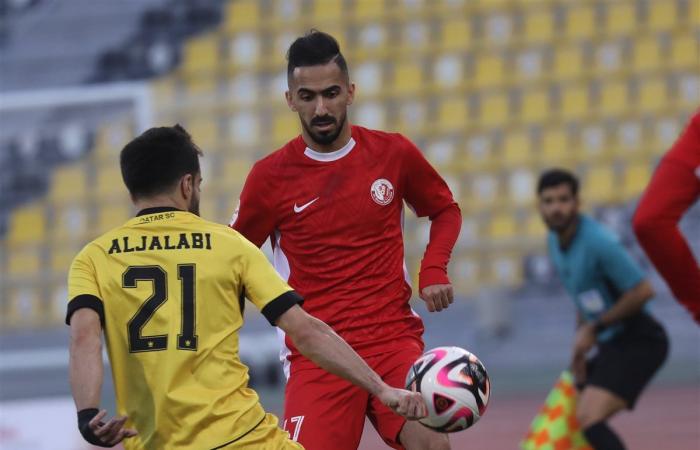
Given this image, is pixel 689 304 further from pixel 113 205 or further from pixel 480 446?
pixel 113 205

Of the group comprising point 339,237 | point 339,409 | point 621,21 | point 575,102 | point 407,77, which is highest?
point 621,21

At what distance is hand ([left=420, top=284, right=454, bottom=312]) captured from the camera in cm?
477

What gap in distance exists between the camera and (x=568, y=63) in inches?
563

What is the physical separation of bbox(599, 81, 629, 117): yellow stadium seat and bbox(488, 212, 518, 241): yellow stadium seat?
163 cm

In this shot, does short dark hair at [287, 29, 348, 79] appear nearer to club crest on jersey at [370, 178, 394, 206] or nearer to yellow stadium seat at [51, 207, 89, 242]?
club crest on jersey at [370, 178, 394, 206]

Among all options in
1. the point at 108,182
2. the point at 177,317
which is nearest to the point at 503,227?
the point at 108,182

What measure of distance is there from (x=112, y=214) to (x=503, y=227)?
448 centimetres

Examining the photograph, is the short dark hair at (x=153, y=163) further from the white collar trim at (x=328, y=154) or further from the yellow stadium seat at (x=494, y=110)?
the yellow stadium seat at (x=494, y=110)

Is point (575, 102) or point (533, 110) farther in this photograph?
A: point (533, 110)

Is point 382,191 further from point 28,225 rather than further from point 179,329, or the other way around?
point 28,225

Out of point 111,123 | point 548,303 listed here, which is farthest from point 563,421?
point 111,123

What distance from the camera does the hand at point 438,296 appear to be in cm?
477

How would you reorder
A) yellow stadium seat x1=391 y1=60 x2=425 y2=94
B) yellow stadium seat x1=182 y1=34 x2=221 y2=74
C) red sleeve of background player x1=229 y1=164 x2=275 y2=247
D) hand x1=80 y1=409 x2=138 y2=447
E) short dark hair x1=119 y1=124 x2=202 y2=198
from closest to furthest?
hand x1=80 y1=409 x2=138 y2=447 → short dark hair x1=119 y1=124 x2=202 y2=198 → red sleeve of background player x1=229 y1=164 x2=275 y2=247 → yellow stadium seat x1=391 y1=60 x2=425 y2=94 → yellow stadium seat x1=182 y1=34 x2=221 y2=74

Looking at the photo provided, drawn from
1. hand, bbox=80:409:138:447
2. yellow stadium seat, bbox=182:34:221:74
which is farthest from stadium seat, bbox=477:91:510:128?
hand, bbox=80:409:138:447
